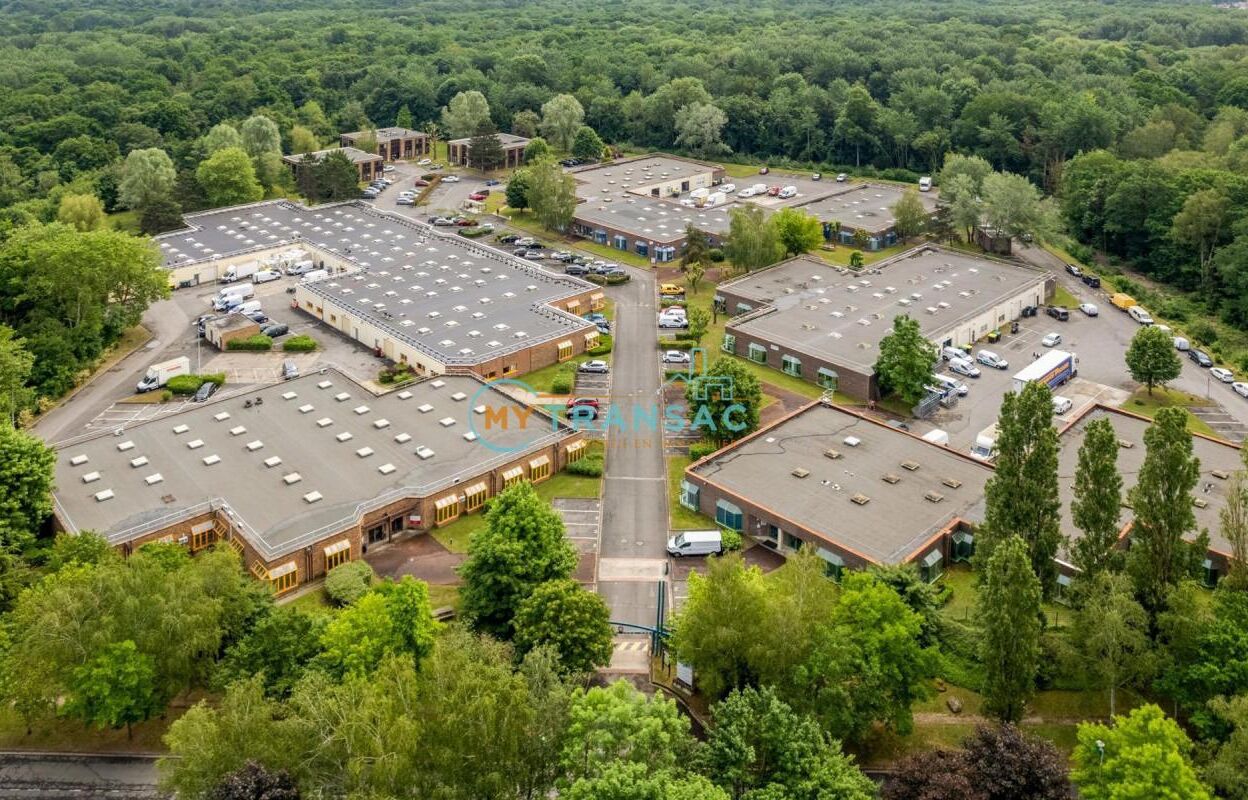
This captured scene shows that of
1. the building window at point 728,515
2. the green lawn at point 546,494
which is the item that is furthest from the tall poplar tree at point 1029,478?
the green lawn at point 546,494

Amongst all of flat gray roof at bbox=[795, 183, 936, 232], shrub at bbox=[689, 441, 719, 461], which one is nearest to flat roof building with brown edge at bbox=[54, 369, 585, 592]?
shrub at bbox=[689, 441, 719, 461]

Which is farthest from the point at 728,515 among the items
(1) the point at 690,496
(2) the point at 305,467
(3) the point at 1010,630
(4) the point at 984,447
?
(2) the point at 305,467

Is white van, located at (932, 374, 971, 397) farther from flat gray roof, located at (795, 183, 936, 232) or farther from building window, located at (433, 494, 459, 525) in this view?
flat gray roof, located at (795, 183, 936, 232)

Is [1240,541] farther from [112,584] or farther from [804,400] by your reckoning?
[112,584]

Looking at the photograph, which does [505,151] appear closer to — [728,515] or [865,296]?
[865,296]

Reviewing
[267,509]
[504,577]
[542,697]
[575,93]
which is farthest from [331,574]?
[575,93]
